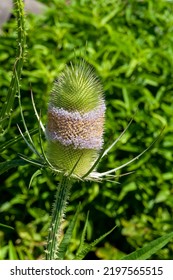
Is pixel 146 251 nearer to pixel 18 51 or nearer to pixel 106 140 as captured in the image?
pixel 18 51

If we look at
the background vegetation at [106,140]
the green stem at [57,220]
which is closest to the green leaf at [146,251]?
the green stem at [57,220]

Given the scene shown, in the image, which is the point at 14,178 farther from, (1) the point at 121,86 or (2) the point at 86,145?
(2) the point at 86,145

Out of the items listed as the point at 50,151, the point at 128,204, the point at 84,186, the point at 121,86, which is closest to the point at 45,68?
the point at 121,86

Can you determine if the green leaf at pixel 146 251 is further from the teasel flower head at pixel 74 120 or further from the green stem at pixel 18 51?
the green stem at pixel 18 51

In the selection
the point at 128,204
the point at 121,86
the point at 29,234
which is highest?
the point at 121,86

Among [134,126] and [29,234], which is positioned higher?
[134,126]

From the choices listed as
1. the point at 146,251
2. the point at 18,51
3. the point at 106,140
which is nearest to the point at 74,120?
the point at 18,51
